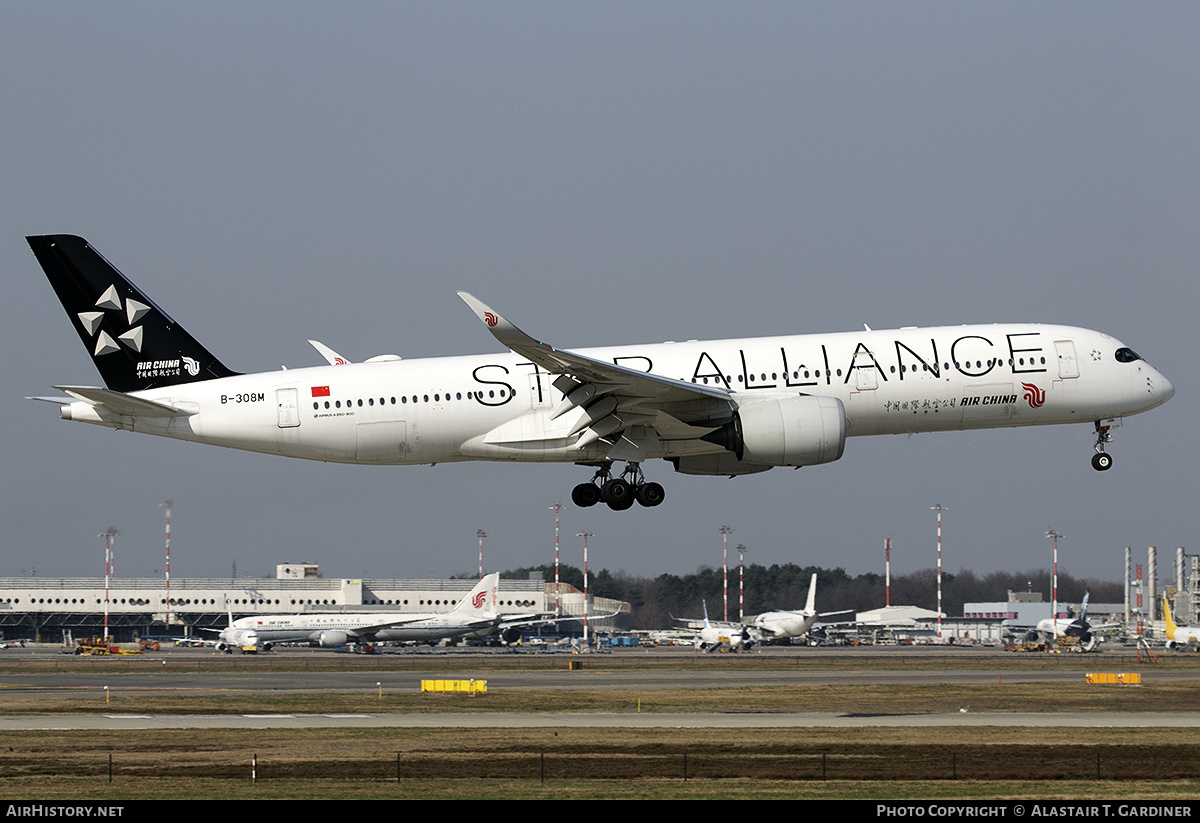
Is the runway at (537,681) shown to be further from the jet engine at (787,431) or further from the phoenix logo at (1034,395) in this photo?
the phoenix logo at (1034,395)

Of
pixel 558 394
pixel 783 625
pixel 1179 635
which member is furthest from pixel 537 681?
pixel 1179 635

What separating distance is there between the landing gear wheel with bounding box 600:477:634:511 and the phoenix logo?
12.2 m

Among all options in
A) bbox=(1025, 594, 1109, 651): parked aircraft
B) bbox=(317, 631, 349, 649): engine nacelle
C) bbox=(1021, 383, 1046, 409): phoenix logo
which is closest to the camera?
bbox=(1021, 383, 1046, 409): phoenix logo

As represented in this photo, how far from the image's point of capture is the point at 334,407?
40.4 m

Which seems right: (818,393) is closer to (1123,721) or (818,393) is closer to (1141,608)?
(1123,721)

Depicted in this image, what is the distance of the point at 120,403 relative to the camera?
3969 centimetres

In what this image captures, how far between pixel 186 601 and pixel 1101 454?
128 meters

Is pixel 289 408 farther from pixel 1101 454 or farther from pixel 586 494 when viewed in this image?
pixel 1101 454

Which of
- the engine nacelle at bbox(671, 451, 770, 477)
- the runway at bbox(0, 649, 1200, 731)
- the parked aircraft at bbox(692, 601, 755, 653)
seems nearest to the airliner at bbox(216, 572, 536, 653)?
the runway at bbox(0, 649, 1200, 731)

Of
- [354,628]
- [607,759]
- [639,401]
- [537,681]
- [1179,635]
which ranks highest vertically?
[639,401]

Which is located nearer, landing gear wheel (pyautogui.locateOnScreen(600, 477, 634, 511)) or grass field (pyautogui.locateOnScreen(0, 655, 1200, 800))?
grass field (pyautogui.locateOnScreen(0, 655, 1200, 800))

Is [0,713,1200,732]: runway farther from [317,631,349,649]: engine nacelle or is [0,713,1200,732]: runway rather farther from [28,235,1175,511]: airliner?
[317,631,349,649]: engine nacelle

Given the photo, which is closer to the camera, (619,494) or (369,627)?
(619,494)

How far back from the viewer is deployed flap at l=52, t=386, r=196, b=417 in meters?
38.7
